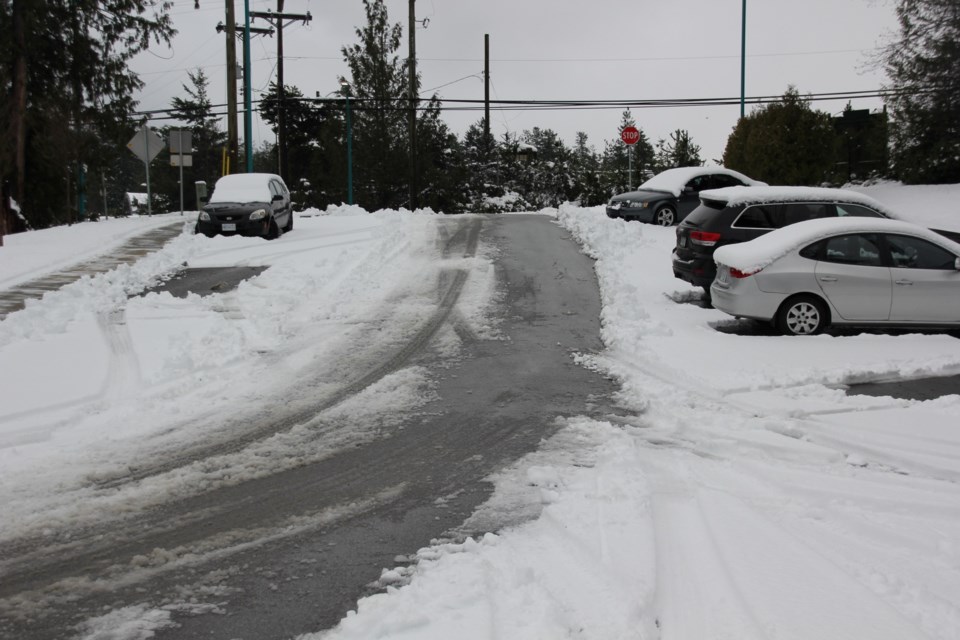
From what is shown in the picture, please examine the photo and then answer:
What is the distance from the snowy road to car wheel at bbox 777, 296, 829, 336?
2.47m

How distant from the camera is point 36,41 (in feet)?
93.5

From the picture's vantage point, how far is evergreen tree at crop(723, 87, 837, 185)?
2438 centimetres

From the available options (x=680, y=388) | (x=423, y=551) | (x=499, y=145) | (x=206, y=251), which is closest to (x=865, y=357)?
(x=680, y=388)

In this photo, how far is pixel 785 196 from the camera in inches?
518

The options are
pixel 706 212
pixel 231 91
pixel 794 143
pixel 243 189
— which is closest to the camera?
pixel 706 212


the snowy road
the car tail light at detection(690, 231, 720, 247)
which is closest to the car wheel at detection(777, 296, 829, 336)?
the car tail light at detection(690, 231, 720, 247)

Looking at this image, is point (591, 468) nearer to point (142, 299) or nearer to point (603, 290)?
point (603, 290)

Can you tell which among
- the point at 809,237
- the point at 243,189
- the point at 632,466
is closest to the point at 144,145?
the point at 243,189

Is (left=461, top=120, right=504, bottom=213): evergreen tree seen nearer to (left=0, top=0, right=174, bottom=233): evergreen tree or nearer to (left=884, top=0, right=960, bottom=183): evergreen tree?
(left=0, top=0, right=174, bottom=233): evergreen tree

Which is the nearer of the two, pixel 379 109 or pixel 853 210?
pixel 853 210

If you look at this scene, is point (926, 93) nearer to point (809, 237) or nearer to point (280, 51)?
point (809, 237)

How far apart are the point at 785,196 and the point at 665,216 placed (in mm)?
8344

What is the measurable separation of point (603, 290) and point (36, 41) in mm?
24353

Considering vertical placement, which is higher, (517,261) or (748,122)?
(748,122)
